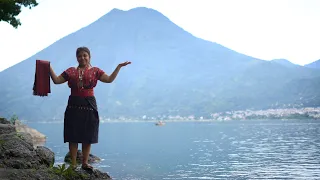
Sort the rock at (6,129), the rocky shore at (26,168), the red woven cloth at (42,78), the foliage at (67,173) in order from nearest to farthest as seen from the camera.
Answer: the rocky shore at (26,168) < the red woven cloth at (42,78) < the foliage at (67,173) < the rock at (6,129)

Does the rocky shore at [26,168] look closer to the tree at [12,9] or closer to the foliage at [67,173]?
the foliage at [67,173]

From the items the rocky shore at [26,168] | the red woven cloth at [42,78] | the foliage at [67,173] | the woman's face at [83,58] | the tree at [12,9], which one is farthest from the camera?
the tree at [12,9]

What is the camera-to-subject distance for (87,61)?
7918 mm

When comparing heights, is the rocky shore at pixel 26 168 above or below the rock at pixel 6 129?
below

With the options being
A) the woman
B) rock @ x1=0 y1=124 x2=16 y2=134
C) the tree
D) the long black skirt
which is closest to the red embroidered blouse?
the woman

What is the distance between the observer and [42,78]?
8055 mm

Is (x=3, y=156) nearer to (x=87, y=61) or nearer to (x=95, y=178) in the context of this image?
(x=95, y=178)

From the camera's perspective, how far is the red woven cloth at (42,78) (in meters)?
7.98

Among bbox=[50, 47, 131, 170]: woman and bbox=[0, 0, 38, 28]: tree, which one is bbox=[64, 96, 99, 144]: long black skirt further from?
bbox=[0, 0, 38, 28]: tree

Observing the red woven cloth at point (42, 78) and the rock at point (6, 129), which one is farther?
the rock at point (6, 129)

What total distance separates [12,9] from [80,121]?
13.2 m

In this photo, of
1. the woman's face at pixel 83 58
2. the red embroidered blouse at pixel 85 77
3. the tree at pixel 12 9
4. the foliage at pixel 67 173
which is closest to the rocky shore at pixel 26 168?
the foliage at pixel 67 173

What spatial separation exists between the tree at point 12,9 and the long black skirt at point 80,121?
1219cm

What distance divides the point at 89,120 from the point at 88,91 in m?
0.54
